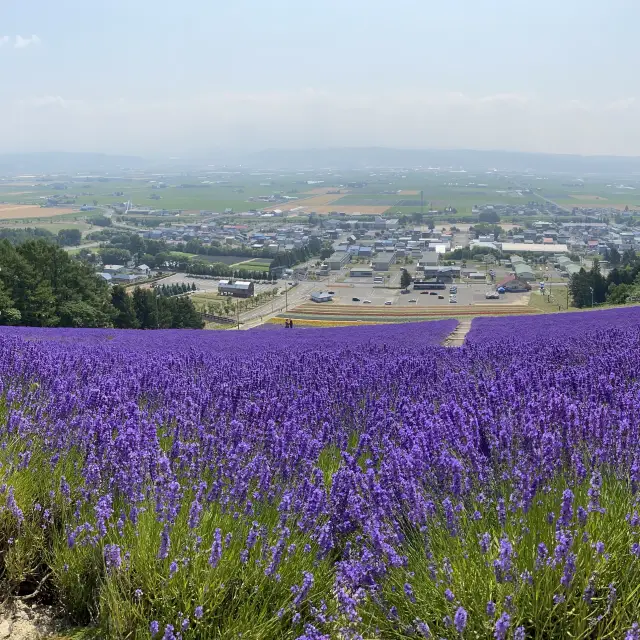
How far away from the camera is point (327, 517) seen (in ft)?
11.0

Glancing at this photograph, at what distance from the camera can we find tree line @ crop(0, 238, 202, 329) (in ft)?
116

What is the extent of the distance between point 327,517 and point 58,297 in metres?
39.5

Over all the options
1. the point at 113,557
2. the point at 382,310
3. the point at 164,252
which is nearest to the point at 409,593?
the point at 113,557

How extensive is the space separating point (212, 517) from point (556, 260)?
141731 millimetres

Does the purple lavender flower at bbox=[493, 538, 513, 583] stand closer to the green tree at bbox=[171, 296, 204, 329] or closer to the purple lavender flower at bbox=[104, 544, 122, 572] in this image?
the purple lavender flower at bbox=[104, 544, 122, 572]

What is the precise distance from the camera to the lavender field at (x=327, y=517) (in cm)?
252

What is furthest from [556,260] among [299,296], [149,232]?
[149,232]

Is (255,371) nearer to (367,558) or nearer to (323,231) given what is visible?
(367,558)

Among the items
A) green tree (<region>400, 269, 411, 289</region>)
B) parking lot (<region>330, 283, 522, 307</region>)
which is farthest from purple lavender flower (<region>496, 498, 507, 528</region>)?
green tree (<region>400, 269, 411, 289</region>)

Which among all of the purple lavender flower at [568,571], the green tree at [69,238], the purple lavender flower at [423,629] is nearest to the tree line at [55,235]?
the green tree at [69,238]

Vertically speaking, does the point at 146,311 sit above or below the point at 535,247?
below

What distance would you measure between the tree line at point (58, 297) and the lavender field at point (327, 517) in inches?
1240

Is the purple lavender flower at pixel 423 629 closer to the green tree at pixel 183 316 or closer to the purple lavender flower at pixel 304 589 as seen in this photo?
the purple lavender flower at pixel 304 589

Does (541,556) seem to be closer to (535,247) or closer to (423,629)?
(423,629)
